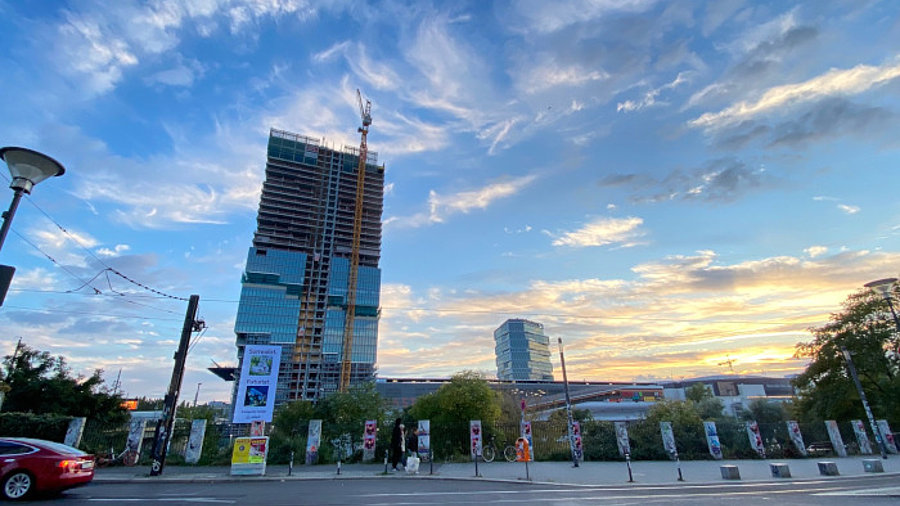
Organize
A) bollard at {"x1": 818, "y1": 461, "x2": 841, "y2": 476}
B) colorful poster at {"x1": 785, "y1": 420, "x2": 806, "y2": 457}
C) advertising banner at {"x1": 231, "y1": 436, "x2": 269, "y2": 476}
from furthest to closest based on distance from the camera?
colorful poster at {"x1": 785, "y1": 420, "x2": 806, "y2": 457} → advertising banner at {"x1": 231, "y1": 436, "x2": 269, "y2": 476} → bollard at {"x1": 818, "y1": 461, "x2": 841, "y2": 476}

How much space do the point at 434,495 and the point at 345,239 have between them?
142013mm

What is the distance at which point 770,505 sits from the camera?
10180mm

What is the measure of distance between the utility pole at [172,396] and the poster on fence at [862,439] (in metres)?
40.3

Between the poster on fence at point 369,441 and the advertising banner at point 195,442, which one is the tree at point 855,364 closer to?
the poster on fence at point 369,441

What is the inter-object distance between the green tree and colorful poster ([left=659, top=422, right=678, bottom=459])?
958 cm

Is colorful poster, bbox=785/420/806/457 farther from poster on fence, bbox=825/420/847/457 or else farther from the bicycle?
the bicycle

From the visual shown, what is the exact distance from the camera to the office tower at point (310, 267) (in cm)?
12588

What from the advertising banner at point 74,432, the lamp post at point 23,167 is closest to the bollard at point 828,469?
the lamp post at point 23,167

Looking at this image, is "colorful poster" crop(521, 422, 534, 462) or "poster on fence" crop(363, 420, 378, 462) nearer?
"poster on fence" crop(363, 420, 378, 462)

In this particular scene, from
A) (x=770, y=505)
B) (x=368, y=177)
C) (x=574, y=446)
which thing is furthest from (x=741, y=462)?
(x=368, y=177)

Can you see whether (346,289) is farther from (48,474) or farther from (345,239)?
(48,474)

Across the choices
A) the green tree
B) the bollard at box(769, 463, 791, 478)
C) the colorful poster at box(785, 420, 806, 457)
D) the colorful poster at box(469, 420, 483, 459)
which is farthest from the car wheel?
the colorful poster at box(785, 420, 806, 457)

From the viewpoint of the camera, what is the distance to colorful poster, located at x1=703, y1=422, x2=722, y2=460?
75.7 feet

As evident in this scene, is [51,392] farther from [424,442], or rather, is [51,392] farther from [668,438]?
[668,438]
